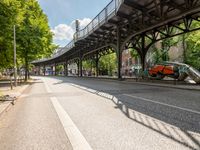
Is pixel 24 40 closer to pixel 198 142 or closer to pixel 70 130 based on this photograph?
pixel 70 130

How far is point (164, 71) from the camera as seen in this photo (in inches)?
1174

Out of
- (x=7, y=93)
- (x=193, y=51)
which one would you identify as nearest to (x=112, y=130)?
(x=7, y=93)

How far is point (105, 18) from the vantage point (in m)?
32.5

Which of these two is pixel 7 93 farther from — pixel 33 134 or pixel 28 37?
pixel 28 37

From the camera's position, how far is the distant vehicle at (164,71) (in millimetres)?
28362

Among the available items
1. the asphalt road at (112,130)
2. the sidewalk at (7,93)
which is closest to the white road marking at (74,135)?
the asphalt road at (112,130)

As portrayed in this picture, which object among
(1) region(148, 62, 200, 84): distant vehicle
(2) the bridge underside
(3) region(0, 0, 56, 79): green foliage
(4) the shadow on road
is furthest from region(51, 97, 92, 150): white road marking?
(1) region(148, 62, 200, 84): distant vehicle

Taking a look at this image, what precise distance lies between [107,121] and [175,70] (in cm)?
2236

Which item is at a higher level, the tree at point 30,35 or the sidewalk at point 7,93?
the tree at point 30,35

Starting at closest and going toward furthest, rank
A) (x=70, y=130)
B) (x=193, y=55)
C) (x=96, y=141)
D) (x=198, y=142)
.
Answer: (x=198, y=142) → (x=96, y=141) → (x=70, y=130) → (x=193, y=55)

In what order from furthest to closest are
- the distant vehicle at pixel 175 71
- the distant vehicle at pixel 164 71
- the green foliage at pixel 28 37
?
the distant vehicle at pixel 164 71 < the green foliage at pixel 28 37 < the distant vehicle at pixel 175 71

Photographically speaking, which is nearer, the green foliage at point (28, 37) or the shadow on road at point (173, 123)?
the shadow on road at point (173, 123)

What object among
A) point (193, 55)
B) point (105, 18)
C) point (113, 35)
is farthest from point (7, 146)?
point (193, 55)

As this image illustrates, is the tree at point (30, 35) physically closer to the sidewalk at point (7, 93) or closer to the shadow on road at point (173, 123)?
the sidewalk at point (7, 93)
